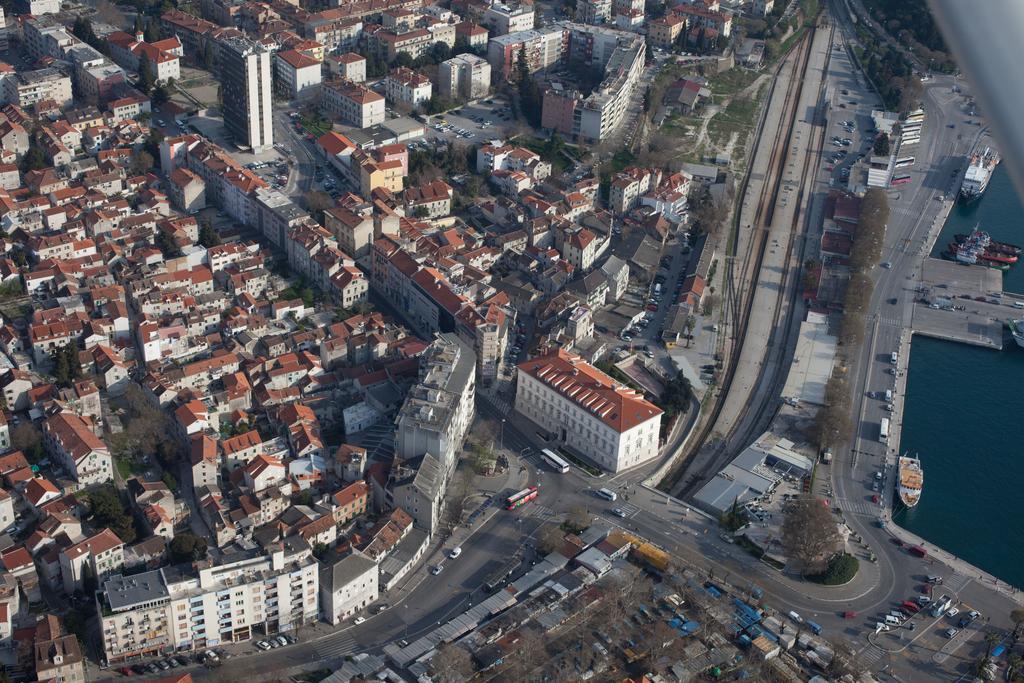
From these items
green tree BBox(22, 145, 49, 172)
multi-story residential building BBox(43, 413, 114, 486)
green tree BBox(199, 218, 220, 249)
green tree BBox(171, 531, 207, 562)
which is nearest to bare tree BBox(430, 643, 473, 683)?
green tree BBox(171, 531, 207, 562)

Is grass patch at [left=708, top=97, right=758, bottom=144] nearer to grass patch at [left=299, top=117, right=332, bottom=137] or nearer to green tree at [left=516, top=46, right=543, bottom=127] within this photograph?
green tree at [left=516, top=46, right=543, bottom=127]

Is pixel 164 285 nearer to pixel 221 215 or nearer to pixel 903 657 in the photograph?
pixel 221 215

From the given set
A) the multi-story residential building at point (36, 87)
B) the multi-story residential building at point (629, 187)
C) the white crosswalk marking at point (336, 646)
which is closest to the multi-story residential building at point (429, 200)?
the multi-story residential building at point (629, 187)

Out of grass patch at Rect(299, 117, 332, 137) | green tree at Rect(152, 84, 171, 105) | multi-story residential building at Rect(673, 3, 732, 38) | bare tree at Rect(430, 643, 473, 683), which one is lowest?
bare tree at Rect(430, 643, 473, 683)

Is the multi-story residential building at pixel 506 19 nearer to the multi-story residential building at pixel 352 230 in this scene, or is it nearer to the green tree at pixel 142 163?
the multi-story residential building at pixel 352 230

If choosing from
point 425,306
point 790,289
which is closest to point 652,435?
point 425,306

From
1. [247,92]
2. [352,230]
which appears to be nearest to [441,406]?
[352,230]
